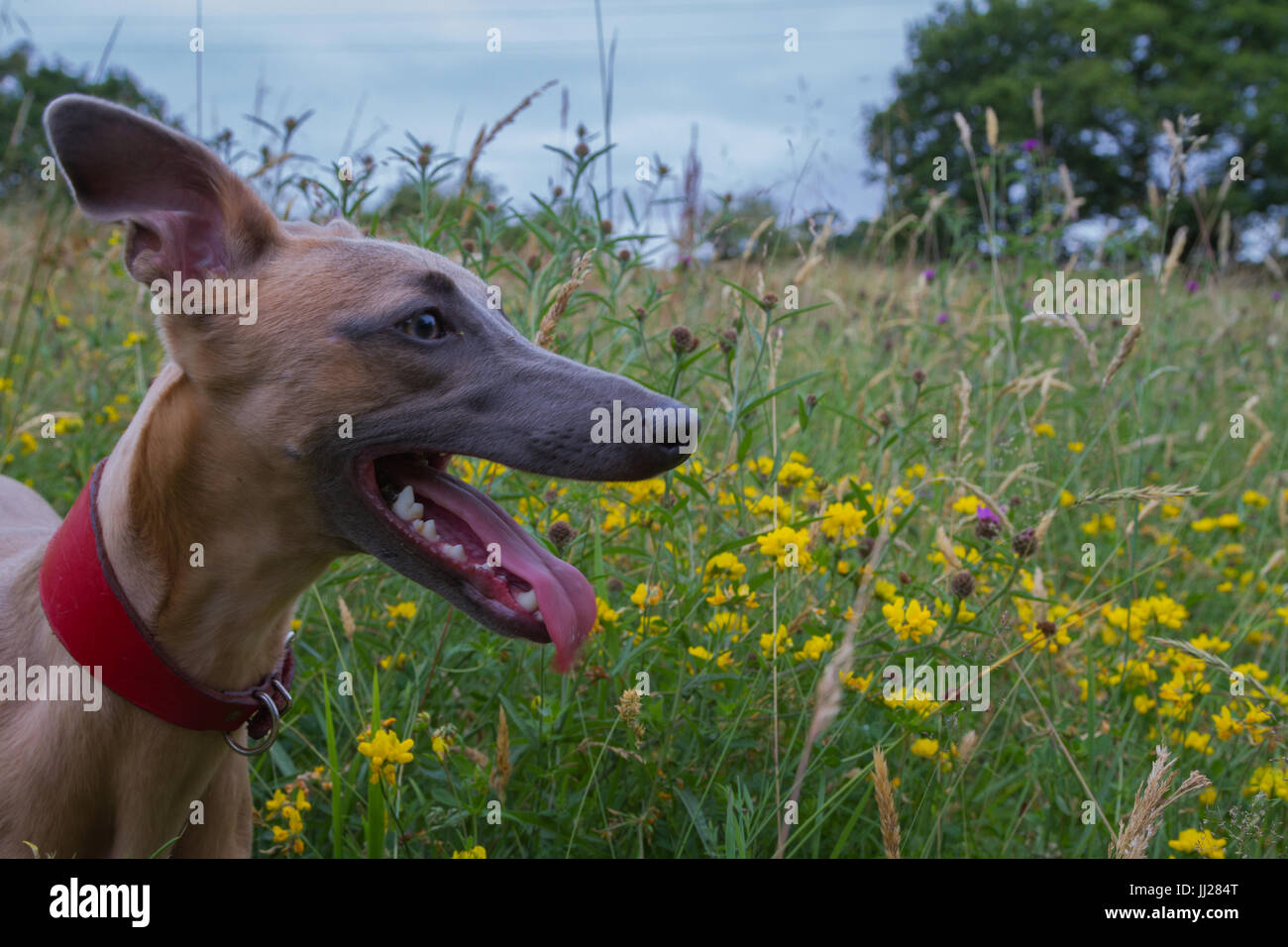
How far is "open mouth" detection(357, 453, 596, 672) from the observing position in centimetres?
172

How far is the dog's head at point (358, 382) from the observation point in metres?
1.74

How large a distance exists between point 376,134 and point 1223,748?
10.1 feet

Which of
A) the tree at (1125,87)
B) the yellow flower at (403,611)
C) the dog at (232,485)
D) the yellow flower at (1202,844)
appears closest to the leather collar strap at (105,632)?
the dog at (232,485)

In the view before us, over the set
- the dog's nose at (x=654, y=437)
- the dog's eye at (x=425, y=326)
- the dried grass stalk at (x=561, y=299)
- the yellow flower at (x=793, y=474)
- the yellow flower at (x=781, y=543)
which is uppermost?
the dried grass stalk at (x=561, y=299)

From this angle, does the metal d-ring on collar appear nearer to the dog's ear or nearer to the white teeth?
the white teeth

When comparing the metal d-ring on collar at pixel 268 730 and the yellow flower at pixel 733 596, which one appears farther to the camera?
the yellow flower at pixel 733 596

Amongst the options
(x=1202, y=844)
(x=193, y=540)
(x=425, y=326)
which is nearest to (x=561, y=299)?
(x=425, y=326)

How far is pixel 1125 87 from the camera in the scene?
86.0ft

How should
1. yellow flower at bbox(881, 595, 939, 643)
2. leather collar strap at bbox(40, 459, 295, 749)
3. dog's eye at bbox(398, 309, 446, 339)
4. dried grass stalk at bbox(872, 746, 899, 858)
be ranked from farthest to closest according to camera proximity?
yellow flower at bbox(881, 595, 939, 643) → dog's eye at bbox(398, 309, 446, 339) → leather collar strap at bbox(40, 459, 295, 749) → dried grass stalk at bbox(872, 746, 899, 858)

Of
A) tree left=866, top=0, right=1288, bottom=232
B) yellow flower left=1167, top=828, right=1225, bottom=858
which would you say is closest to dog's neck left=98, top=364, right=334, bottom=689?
yellow flower left=1167, top=828, right=1225, bottom=858

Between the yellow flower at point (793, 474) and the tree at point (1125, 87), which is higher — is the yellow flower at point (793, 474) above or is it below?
below

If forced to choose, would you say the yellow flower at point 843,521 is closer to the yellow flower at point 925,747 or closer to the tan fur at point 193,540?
the yellow flower at point 925,747
